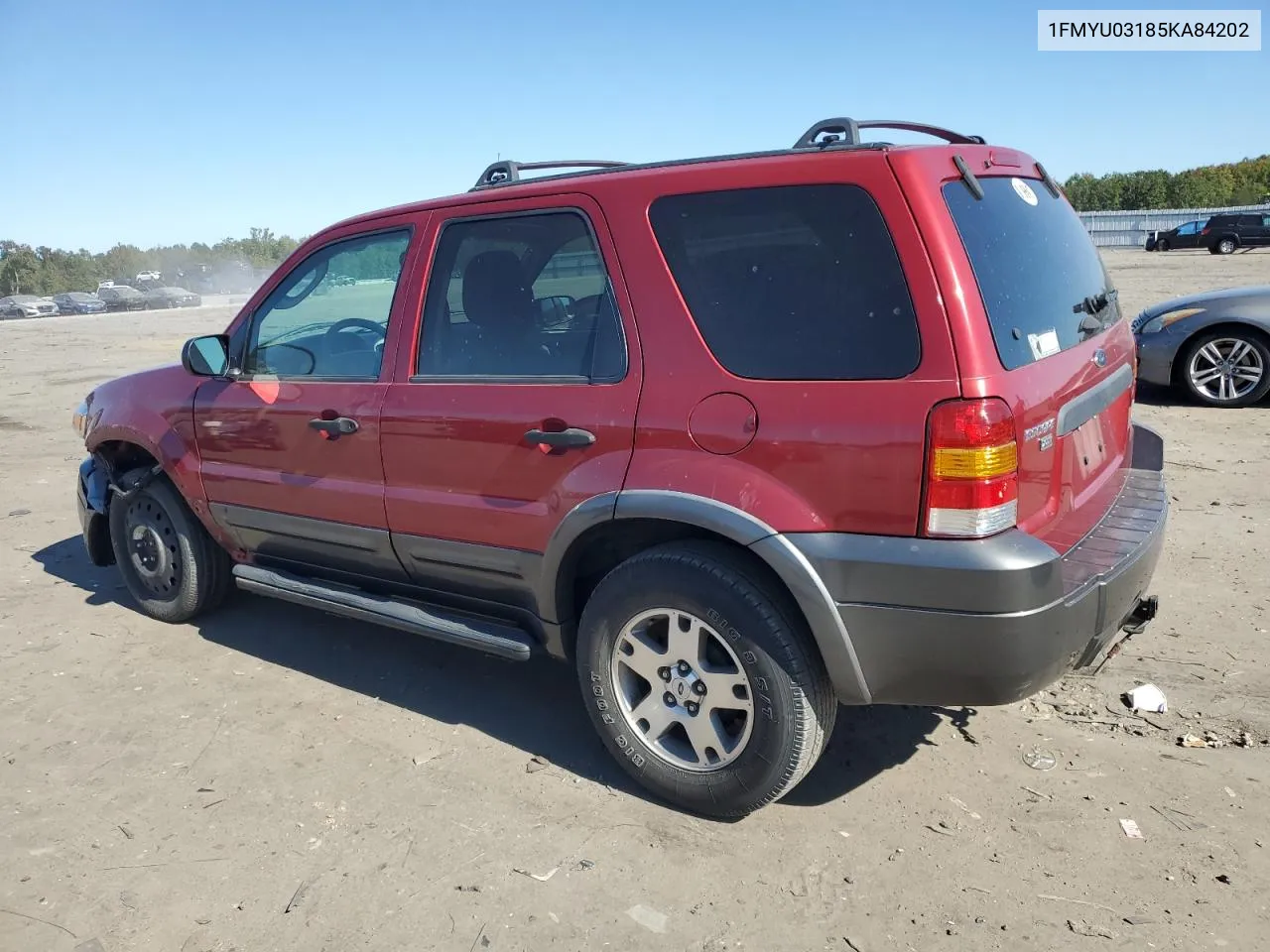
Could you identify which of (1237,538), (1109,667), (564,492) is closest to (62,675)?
(564,492)

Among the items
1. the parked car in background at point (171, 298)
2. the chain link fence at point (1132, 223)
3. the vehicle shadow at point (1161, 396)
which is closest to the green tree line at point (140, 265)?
Answer: the parked car in background at point (171, 298)

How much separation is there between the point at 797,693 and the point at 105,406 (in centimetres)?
385

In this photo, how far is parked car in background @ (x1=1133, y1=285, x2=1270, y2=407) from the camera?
26.5 feet

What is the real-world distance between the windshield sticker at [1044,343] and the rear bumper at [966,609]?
0.54 meters

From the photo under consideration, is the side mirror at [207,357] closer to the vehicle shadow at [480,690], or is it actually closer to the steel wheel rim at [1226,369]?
the vehicle shadow at [480,690]

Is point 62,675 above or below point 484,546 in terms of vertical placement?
below

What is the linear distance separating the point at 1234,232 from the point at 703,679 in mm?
41284

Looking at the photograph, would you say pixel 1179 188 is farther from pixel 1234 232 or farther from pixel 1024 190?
pixel 1024 190

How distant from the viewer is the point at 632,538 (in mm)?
3143

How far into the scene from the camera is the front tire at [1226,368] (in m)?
8.20

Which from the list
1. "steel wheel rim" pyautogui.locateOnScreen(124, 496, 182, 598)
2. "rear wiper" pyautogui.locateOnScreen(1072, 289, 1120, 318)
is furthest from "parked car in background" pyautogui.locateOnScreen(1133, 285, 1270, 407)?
"steel wheel rim" pyautogui.locateOnScreen(124, 496, 182, 598)

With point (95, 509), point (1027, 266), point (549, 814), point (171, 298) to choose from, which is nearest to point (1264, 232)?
point (1027, 266)

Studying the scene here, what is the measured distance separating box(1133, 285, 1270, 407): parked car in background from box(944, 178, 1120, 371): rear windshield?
5867mm

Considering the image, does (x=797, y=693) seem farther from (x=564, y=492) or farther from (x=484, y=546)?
(x=484, y=546)
